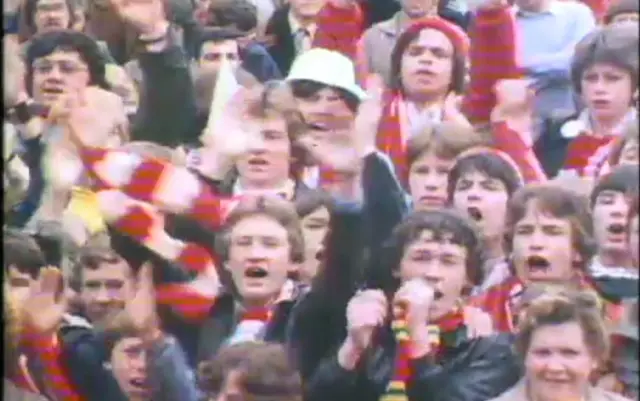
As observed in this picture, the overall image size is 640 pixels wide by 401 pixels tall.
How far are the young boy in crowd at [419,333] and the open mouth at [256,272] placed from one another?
11cm

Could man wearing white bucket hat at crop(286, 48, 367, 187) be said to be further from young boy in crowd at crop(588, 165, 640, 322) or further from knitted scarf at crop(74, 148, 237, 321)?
young boy in crowd at crop(588, 165, 640, 322)

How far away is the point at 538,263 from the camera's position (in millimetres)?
1648

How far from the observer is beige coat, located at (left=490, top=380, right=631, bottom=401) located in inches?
63.7

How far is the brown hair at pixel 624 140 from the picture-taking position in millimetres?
1637

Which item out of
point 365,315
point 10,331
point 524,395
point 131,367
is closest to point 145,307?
point 131,367

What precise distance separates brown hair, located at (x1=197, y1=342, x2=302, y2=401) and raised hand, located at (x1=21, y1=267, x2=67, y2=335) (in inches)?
9.3

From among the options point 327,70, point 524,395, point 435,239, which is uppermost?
point 327,70

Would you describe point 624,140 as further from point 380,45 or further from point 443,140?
point 380,45

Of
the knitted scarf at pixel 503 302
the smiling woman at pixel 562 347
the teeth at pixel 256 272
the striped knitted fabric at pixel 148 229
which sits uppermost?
the striped knitted fabric at pixel 148 229

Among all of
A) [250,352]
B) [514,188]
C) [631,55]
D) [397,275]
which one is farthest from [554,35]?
[250,352]

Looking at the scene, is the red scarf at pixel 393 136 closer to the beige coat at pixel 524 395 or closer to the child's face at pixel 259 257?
the child's face at pixel 259 257

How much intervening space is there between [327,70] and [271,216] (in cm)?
21

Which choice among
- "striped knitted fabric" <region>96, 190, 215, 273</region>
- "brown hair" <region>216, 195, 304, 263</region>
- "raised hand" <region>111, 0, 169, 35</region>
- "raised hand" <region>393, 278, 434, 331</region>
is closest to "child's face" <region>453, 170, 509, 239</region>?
"raised hand" <region>393, 278, 434, 331</region>

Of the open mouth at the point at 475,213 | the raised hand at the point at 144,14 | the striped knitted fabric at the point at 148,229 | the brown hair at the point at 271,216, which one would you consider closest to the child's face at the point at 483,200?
the open mouth at the point at 475,213
